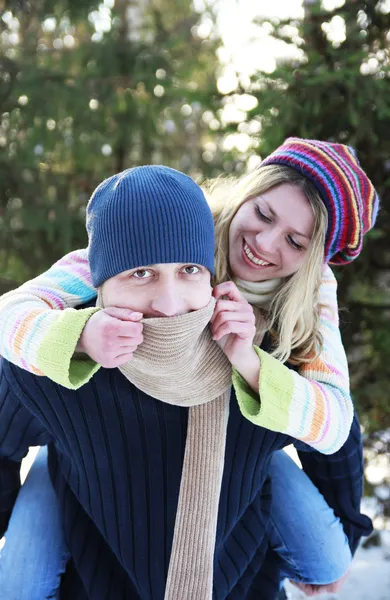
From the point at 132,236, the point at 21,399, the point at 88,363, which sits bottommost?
the point at 21,399

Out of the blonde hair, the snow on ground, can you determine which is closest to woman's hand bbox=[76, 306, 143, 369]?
the blonde hair

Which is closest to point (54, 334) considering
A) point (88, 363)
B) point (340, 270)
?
point (88, 363)

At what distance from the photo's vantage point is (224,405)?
1.44m

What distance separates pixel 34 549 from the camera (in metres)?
1.61

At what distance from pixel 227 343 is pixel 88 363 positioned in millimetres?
284

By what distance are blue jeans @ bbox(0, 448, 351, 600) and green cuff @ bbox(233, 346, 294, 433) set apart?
0.58 metres

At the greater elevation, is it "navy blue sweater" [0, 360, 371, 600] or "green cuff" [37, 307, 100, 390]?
"green cuff" [37, 307, 100, 390]

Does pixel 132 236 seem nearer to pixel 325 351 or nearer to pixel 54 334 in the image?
pixel 54 334

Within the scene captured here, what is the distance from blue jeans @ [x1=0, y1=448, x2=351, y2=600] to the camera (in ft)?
5.22

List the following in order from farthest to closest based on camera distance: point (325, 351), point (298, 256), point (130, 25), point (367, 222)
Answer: point (130, 25) → point (367, 222) → point (298, 256) → point (325, 351)

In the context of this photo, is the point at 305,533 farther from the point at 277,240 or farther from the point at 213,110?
the point at 213,110

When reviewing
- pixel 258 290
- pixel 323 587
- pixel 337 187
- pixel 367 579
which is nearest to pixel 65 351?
pixel 258 290

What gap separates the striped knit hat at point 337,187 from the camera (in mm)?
1726

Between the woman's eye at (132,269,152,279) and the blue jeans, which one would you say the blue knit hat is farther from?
the blue jeans
